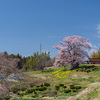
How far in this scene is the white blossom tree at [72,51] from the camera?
3259cm

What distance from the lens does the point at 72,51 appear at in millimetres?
32688

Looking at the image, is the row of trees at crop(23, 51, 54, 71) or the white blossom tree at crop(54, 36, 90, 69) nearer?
the white blossom tree at crop(54, 36, 90, 69)

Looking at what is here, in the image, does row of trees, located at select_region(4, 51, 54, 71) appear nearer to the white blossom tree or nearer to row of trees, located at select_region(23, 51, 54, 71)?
row of trees, located at select_region(23, 51, 54, 71)

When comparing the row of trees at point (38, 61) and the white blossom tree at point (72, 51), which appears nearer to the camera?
the white blossom tree at point (72, 51)

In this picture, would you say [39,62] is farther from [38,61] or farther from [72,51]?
[72,51]

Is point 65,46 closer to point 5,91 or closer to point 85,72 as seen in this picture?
point 85,72

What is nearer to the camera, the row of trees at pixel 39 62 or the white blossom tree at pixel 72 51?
the white blossom tree at pixel 72 51

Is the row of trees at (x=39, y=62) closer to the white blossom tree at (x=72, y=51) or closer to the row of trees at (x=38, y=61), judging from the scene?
the row of trees at (x=38, y=61)

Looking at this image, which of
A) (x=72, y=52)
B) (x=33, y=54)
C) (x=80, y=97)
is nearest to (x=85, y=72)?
(x=72, y=52)

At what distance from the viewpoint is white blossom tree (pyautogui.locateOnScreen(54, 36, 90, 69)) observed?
32.6 metres

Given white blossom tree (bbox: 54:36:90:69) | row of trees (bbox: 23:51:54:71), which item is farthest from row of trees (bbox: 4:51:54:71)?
white blossom tree (bbox: 54:36:90:69)

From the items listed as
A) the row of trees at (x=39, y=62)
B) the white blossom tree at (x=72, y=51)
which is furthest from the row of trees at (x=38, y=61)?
the white blossom tree at (x=72, y=51)

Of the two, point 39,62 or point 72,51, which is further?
point 39,62

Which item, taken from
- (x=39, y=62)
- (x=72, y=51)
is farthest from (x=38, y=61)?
(x=72, y=51)
